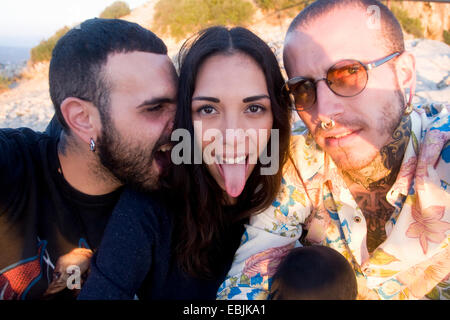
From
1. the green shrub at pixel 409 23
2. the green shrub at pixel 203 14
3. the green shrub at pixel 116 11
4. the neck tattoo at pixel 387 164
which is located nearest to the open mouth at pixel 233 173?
the neck tattoo at pixel 387 164

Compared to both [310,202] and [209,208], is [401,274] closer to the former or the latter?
[310,202]

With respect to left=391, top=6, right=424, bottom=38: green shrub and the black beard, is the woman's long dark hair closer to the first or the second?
the black beard

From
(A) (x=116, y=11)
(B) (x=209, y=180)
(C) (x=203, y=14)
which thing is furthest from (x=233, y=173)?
(A) (x=116, y=11)

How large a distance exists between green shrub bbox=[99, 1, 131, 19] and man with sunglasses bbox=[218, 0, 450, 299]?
31.6 meters

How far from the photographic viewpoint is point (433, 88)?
6.72 m

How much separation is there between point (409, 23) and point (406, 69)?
1996cm

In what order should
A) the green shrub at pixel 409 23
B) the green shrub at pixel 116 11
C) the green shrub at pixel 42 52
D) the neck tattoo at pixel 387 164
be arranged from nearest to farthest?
the neck tattoo at pixel 387 164
the green shrub at pixel 409 23
the green shrub at pixel 42 52
the green shrub at pixel 116 11

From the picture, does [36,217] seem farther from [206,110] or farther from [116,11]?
[116,11]

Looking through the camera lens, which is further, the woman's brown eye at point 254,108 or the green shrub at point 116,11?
the green shrub at point 116,11

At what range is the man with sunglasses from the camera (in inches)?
68.7

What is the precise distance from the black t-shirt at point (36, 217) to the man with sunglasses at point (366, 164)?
3.61ft

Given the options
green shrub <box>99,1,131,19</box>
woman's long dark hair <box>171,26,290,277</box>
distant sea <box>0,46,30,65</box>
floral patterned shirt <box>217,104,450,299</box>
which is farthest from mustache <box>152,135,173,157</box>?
green shrub <box>99,1,131,19</box>

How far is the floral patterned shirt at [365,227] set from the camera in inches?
67.9

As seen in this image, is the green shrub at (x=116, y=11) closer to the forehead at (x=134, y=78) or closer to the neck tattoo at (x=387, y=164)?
the forehead at (x=134, y=78)
